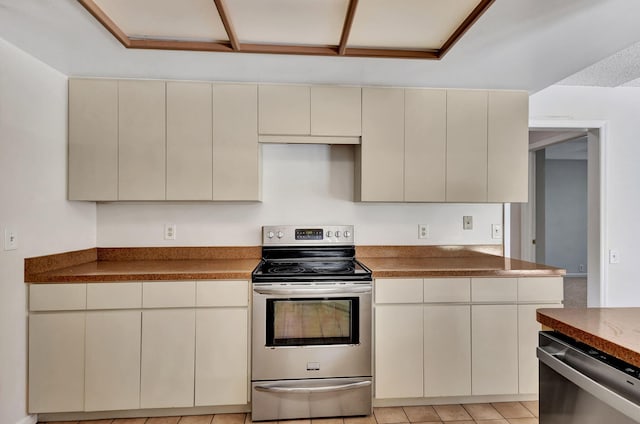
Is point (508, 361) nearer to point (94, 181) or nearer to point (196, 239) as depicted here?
point (196, 239)

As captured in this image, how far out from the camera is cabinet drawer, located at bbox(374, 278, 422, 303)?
2.31 m

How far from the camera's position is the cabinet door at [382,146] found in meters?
2.61

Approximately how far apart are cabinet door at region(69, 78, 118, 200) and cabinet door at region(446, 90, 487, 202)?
236 centimetres

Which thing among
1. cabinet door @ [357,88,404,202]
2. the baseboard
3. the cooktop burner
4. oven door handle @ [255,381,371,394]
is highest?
cabinet door @ [357,88,404,202]

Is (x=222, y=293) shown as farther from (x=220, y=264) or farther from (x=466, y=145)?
(x=466, y=145)

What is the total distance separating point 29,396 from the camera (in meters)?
2.12

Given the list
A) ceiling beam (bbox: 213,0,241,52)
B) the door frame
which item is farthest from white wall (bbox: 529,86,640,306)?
ceiling beam (bbox: 213,0,241,52)

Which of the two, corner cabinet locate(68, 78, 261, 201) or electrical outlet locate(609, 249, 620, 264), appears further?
electrical outlet locate(609, 249, 620, 264)

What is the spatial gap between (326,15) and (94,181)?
188 cm

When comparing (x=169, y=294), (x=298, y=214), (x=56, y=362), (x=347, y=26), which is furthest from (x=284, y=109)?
(x=56, y=362)

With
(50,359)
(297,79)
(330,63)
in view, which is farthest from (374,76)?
(50,359)

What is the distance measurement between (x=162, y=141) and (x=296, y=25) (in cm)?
127

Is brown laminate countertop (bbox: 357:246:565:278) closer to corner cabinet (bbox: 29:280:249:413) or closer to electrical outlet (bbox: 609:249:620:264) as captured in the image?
electrical outlet (bbox: 609:249:620:264)

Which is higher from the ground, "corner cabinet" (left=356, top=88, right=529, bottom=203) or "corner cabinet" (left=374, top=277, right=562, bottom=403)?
"corner cabinet" (left=356, top=88, right=529, bottom=203)
